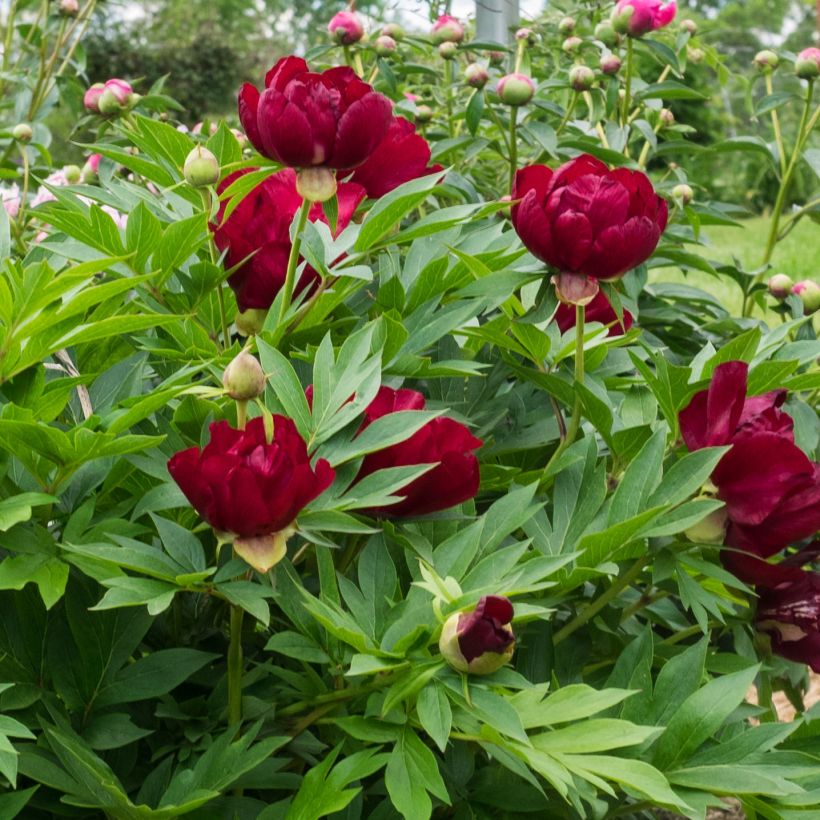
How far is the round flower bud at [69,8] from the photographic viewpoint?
2.12 meters

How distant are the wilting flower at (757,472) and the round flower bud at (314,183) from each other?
29cm

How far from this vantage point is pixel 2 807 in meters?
0.70

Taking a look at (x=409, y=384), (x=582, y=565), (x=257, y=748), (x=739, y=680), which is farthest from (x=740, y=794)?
(x=409, y=384)

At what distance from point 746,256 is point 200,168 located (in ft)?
16.0

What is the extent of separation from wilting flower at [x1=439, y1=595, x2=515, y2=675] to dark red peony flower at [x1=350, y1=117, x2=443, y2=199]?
415mm

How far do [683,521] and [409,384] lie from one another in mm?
326

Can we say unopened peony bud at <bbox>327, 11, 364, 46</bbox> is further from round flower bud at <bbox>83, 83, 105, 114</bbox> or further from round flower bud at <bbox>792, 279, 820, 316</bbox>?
round flower bud at <bbox>792, 279, 820, 316</bbox>

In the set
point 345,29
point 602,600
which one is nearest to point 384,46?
point 345,29

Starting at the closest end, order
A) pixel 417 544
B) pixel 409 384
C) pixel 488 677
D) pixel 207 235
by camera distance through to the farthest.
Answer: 1. pixel 488 677
2. pixel 417 544
3. pixel 207 235
4. pixel 409 384

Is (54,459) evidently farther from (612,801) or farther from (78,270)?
(612,801)

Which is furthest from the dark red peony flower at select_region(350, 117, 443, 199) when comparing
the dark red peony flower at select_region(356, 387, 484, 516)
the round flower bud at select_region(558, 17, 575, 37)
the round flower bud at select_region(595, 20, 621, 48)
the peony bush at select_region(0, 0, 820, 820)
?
the round flower bud at select_region(558, 17, 575, 37)

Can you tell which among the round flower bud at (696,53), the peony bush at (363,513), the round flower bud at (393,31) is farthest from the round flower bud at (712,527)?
the round flower bud at (696,53)

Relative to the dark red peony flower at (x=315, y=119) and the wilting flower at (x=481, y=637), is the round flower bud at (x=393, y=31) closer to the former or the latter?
the dark red peony flower at (x=315, y=119)

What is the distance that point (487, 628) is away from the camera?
614 mm
